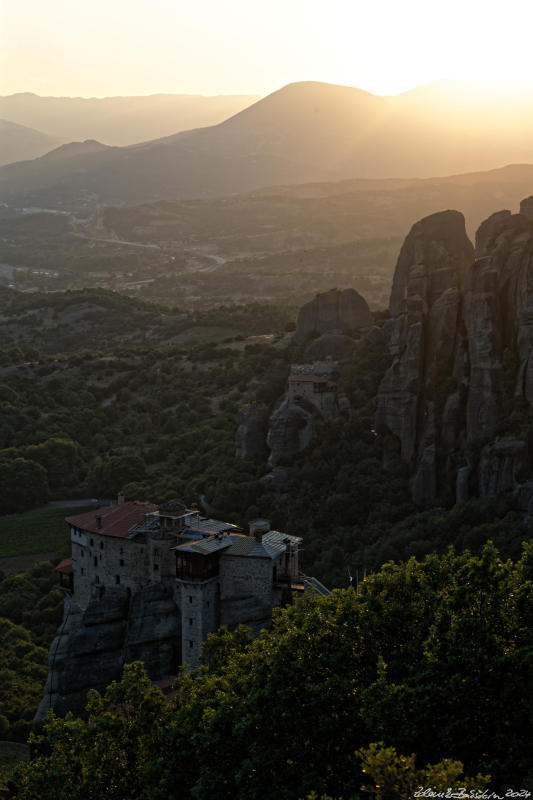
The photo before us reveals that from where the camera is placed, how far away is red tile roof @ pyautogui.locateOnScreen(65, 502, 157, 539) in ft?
147

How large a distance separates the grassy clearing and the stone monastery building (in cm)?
1869

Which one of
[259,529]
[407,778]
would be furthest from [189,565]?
[407,778]

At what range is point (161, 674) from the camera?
4116 cm

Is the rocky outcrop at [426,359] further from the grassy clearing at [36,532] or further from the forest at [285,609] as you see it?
the grassy clearing at [36,532]

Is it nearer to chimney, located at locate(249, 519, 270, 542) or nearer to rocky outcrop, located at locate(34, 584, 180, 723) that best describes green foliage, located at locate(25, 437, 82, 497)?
chimney, located at locate(249, 519, 270, 542)

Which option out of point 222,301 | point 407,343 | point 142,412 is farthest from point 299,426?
point 222,301

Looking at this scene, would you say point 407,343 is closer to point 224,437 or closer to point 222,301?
point 224,437

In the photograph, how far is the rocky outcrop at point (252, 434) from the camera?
6662 cm

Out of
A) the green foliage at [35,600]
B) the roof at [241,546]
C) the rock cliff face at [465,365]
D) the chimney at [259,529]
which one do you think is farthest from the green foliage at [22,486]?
the roof at [241,546]

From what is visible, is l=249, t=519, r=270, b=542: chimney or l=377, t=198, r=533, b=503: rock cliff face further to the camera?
l=377, t=198, r=533, b=503: rock cliff face

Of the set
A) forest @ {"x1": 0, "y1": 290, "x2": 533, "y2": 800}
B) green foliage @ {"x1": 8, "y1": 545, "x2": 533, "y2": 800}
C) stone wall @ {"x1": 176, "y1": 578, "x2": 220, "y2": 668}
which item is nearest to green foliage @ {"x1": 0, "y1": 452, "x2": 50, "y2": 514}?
forest @ {"x1": 0, "y1": 290, "x2": 533, "y2": 800}

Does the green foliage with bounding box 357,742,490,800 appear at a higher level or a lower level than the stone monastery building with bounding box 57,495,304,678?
higher

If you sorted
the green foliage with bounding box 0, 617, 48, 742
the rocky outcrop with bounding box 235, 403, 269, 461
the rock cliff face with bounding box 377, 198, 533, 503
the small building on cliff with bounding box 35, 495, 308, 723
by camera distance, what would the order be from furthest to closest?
1. the rocky outcrop with bounding box 235, 403, 269, 461
2. the rock cliff face with bounding box 377, 198, 533, 503
3. the green foliage with bounding box 0, 617, 48, 742
4. the small building on cliff with bounding box 35, 495, 308, 723

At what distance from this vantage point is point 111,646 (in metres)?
42.7
